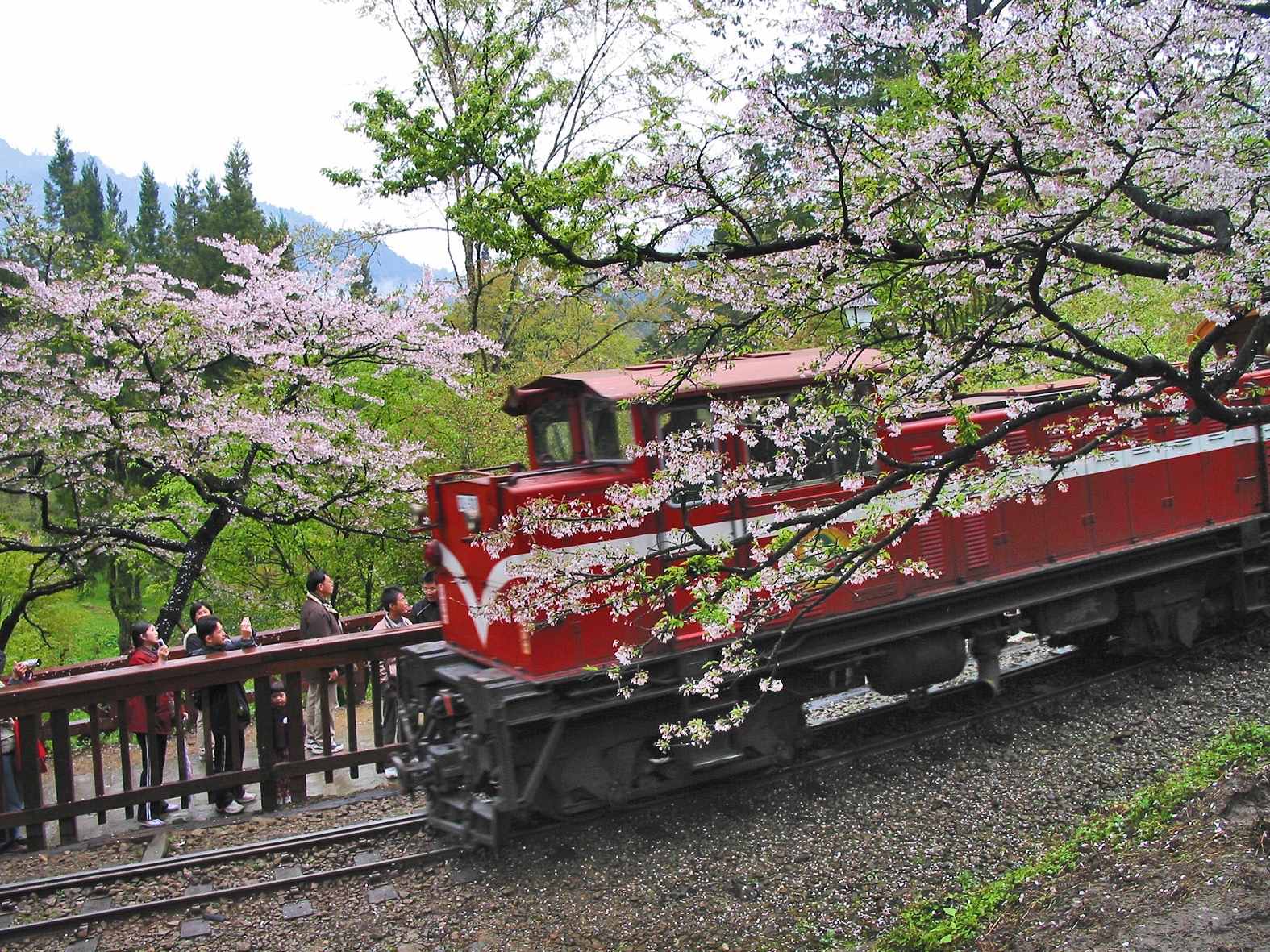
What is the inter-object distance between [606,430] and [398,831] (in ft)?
11.2

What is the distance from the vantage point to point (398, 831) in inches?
297

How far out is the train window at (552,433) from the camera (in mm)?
7574

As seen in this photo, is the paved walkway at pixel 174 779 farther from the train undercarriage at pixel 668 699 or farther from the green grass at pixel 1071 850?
the green grass at pixel 1071 850

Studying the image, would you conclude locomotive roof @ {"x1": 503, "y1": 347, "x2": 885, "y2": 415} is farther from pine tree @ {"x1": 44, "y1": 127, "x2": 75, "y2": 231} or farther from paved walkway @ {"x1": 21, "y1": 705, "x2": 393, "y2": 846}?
pine tree @ {"x1": 44, "y1": 127, "x2": 75, "y2": 231}

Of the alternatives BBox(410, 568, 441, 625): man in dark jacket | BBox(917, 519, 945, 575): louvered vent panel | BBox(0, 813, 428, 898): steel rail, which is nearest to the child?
BBox(0, 813, 428, 898): steel rail

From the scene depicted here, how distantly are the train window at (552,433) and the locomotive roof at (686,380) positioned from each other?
109 mm

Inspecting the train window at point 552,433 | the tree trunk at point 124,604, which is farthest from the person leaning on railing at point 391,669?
the tree trunk at point 124,604

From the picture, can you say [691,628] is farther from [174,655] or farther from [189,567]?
[189,567]

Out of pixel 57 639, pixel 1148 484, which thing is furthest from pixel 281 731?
pixel 57 639

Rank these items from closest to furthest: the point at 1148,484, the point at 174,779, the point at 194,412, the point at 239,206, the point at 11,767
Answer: the point at 11,767 → the point at 174,779 → the point at 1148,484 → the point at 194,412 → the point at 239,206

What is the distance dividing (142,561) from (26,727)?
8.23 metres

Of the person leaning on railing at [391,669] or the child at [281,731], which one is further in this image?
the person leaning on railing at [391,669]

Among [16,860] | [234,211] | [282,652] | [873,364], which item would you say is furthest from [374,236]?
[234,211]

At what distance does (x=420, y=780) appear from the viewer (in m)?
7.34
